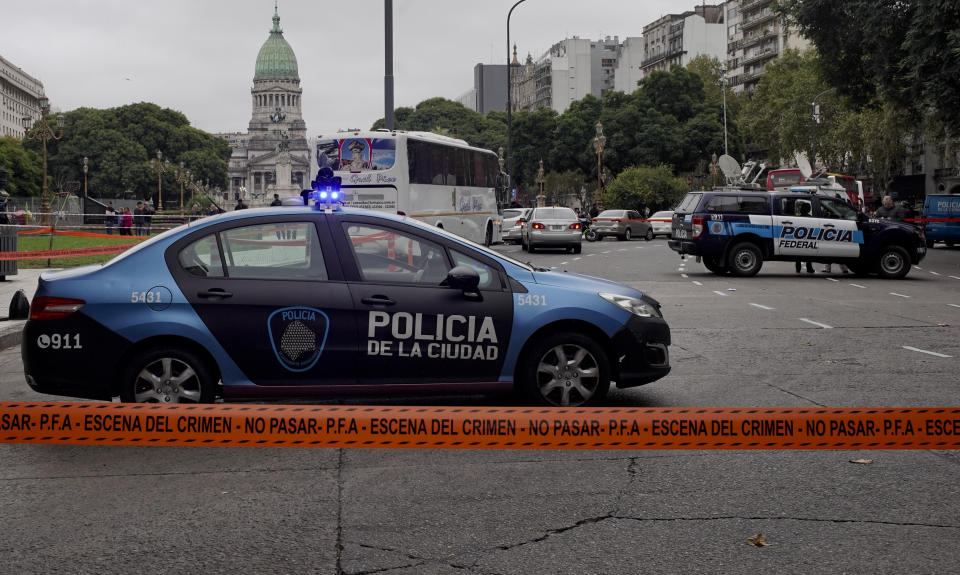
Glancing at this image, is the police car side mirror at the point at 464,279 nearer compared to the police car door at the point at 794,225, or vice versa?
the police car side mirror at the point at 464,279

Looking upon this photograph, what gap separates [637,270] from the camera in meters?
23.7

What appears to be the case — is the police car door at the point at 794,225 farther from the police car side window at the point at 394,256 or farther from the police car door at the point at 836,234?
the police car side window at the point at 394,256

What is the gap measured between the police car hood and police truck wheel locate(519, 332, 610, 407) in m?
0.34

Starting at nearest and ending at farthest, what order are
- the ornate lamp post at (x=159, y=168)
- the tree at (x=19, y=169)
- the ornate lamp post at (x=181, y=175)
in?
the tree at (x=19, y=169) → the ornate lamp post at (x=159, y=168) → the ornate lamp post at (x=181, y=175)

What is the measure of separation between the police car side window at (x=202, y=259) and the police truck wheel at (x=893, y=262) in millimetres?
17637

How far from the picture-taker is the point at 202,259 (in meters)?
6.75

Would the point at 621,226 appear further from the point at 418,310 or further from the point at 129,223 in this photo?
the point at 418,310

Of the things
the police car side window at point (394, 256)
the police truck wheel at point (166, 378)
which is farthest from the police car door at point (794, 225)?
the police truck wheel at point (166, 378)

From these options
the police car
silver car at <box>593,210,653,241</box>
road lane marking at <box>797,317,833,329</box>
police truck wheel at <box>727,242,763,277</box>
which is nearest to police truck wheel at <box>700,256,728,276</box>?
police truck wheel at <box>727,242,763,277</box>

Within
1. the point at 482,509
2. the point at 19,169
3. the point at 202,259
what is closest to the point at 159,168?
the point at 19,169

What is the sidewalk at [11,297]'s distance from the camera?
11648 millimetres

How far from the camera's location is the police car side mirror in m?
6.75

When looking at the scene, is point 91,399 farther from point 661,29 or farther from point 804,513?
point 661,29

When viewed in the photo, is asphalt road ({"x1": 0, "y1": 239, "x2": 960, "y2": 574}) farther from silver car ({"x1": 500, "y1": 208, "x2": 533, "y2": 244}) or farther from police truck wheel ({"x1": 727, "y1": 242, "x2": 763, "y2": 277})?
silver car ({"x1": 500, "y1": 208, "x2": 533, "y2": 244})
